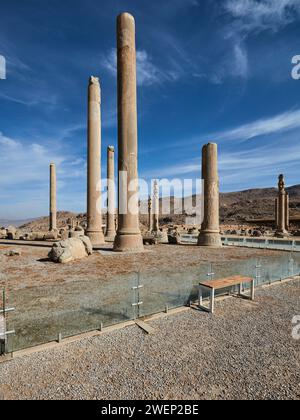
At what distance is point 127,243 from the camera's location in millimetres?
13938

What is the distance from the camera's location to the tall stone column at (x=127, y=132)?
13977 millimetres

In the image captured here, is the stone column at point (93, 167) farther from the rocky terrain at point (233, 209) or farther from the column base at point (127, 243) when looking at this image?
the rocky terrain at point (233, 209)

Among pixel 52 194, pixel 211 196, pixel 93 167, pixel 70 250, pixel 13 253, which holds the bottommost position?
pixel 13 253

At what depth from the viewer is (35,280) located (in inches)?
313

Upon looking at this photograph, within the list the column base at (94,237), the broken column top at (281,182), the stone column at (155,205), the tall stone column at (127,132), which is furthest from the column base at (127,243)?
the broken column top at (281,182)

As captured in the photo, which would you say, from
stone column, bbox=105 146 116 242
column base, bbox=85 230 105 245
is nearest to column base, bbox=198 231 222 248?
column base, bbox=85 230 105 245

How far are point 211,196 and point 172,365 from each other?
14530mm

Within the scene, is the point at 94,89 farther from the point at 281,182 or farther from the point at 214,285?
the point at 281,182

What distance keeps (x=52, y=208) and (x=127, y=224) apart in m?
21.1

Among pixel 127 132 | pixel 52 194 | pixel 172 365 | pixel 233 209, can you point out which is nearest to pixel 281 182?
pixel 127 132

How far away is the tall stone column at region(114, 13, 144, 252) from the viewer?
1398 cm

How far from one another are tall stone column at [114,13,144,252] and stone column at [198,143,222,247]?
18.6 ft

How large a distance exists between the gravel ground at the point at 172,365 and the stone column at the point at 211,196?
40.0 feet

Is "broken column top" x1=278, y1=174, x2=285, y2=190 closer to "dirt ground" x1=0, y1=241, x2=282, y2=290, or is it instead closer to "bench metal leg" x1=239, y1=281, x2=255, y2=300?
"dirt ground" x1=0, y1=241, x2=282, y2=290
